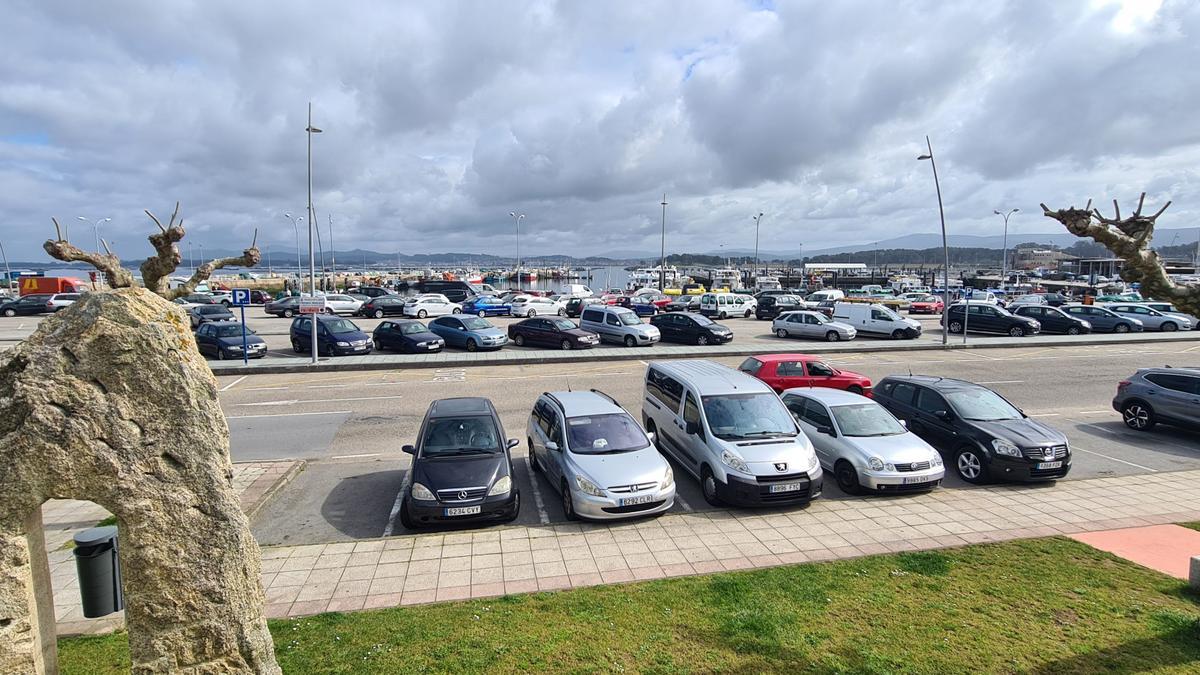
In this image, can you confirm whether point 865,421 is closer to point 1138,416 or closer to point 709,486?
point 709,486

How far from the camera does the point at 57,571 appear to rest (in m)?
7.88

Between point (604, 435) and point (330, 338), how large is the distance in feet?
63.7

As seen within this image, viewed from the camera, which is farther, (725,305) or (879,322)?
(725,305)

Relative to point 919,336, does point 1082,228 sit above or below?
above

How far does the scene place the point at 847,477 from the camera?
1070 centimetres

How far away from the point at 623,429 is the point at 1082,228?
262 inches

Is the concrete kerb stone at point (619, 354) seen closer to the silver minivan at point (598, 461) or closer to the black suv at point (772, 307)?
the black suv at point (772, 307)

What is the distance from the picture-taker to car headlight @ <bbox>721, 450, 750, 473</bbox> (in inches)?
384

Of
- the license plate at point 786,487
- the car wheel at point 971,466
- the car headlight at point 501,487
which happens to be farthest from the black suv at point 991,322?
the car headlight at point 501,487

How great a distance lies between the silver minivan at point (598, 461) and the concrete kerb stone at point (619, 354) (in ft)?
44.7

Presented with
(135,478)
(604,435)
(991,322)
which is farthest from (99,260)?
(991,322)

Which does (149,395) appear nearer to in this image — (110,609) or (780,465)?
(110,609)

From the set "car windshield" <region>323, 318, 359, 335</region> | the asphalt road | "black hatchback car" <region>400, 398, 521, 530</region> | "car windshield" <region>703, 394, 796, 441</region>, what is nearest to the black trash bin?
the asphalt road

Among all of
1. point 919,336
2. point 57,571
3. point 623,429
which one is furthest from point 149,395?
point 919,336
